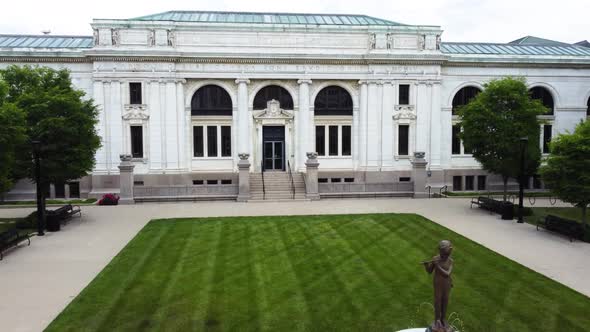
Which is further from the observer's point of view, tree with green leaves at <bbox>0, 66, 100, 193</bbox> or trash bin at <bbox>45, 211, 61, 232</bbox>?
tree with green leaves at <bbox>0, 66, 100, 193</bbox>

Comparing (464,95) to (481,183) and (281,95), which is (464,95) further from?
(281,95)

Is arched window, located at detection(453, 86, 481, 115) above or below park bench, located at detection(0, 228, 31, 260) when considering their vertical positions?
above

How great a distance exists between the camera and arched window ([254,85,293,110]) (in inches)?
1538

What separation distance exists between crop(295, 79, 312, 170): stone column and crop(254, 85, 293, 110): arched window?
1.34 meters

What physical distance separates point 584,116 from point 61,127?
43283mm

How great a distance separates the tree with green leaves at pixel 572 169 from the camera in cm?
2028

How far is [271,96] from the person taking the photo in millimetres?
39156

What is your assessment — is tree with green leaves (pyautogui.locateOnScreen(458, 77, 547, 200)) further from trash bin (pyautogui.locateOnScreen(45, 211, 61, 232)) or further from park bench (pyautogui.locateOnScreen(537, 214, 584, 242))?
trash bin (pyautogui.locateOnScreen(45, 211, 61, 232))

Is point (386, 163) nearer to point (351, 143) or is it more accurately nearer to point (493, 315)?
point (351, 143)

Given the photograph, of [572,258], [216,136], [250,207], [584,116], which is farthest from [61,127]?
[584,116]

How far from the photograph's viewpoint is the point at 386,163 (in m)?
39.6

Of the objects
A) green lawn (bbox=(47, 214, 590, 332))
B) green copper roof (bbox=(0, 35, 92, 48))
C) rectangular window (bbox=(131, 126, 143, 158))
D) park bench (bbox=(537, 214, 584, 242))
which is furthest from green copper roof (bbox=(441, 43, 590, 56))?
green copper roof (bbox=(0, 35, 92, 48))

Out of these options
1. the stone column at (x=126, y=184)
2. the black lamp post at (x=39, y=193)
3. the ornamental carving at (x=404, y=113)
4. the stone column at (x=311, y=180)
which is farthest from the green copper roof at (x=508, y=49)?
the black lamp post at (x=39, y=193)

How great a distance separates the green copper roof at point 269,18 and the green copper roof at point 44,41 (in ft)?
21.5
